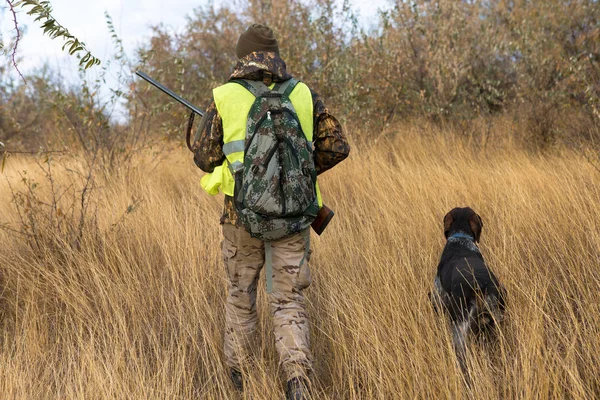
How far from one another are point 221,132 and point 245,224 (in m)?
0.47

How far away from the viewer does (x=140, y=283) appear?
3.71 meters

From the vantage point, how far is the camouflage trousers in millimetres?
2621

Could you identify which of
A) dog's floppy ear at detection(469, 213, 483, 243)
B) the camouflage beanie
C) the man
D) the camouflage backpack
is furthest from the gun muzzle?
dog's floppy ear at detection(469, 213, 483, 243)

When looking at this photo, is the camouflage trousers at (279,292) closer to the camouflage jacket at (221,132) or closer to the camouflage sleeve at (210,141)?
the camouflage jacket at (221,132)

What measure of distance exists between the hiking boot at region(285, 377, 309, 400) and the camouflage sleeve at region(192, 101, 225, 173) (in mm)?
1127

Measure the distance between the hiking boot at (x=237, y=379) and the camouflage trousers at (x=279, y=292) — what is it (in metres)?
0.04

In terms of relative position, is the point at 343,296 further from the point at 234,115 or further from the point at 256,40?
the point at 256,40

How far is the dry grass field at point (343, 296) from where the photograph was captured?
8.02 feet

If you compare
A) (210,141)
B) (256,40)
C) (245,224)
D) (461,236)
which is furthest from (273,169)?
(461,236)

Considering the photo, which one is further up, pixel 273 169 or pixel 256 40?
pixel 256 40

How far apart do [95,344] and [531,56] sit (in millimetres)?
7698

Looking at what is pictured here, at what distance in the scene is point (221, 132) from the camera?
2.58 meters

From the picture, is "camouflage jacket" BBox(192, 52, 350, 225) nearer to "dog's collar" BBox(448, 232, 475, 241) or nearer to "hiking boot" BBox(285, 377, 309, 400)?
"hiking boot" BBox(285, 377, 309, 400)

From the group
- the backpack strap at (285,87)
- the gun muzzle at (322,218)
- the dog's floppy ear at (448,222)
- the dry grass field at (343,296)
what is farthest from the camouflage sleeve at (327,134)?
the dog's floppy ear at (448,222)
